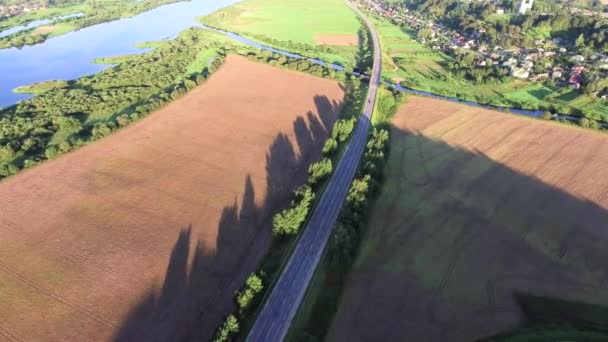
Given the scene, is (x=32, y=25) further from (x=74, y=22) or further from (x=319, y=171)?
(x=319, y=171)

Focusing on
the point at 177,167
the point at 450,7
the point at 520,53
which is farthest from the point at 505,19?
the point at 177,167

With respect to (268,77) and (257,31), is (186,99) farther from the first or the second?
(257,31)

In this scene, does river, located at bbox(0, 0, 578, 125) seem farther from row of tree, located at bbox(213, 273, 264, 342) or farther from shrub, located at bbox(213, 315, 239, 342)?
shrub, located at bbox(213, 315, 239, 342)

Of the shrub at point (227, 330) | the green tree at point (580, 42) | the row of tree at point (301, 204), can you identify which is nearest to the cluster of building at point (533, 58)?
the green tree at point (580, 42)

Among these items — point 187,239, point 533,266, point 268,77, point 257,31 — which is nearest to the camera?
point 533,266

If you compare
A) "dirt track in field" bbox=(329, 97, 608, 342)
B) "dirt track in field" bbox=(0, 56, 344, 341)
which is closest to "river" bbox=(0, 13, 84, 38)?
"dirt track in field" bbox=(0, 56, 344, 341)

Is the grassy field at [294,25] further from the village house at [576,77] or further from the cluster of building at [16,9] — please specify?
the cluster of building at [16,9]
